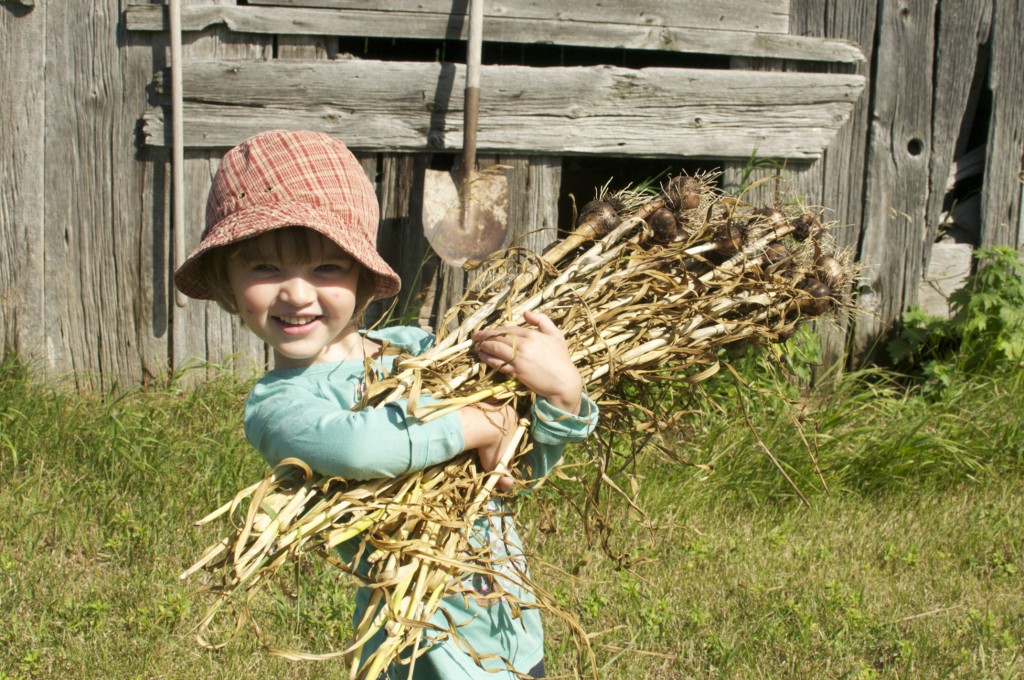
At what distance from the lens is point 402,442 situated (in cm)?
162

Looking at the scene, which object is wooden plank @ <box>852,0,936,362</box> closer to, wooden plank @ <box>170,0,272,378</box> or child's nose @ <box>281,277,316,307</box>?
wooden plank @ <box>170,0,272,378</box>

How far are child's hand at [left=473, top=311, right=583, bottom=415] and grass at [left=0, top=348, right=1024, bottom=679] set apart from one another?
0.83 m

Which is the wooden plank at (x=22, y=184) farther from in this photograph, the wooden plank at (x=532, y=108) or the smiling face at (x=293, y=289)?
the smiling face at (x=293, y=289)

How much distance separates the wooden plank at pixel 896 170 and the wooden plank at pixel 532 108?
23 cm

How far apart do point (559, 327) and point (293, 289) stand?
1.99ft

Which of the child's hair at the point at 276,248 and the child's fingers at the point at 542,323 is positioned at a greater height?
the child's hair at the point at 276,248

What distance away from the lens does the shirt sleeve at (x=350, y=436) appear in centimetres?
158

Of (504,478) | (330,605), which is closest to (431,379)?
(504,478)

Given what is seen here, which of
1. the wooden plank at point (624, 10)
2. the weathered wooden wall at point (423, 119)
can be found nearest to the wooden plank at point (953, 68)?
the weathered wooden wall at point (423, 119)

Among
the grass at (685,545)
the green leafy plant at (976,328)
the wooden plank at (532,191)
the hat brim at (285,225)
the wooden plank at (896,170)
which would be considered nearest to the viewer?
the hat brim at (285,225)

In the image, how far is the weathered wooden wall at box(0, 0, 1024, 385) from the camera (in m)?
4.26

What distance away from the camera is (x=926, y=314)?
5.06m

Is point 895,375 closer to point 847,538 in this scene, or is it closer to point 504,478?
point 847,538

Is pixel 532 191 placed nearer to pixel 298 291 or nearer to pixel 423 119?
pixel 423 119
